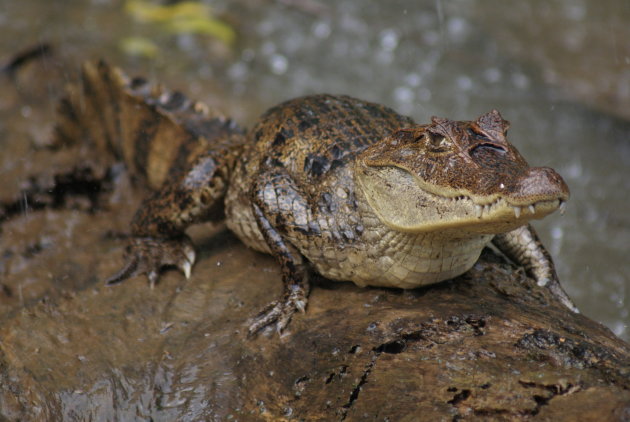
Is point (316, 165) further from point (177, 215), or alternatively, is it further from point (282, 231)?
point (177, 215)

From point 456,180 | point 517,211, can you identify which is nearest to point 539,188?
point 517,211

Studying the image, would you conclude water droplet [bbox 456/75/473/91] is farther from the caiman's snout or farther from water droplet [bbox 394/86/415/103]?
the caiman's snout

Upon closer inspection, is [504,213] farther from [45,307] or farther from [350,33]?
[350,33]

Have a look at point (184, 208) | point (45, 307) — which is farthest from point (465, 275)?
point (45, 307)

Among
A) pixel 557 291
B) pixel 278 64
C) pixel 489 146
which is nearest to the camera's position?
pixel 489 146

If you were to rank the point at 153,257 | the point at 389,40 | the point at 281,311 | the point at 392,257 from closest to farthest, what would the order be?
the point at 392,257
the point at 281,311
the point at 153,257
the point at 389,40

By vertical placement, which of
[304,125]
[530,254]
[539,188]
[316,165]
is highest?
[539,188]

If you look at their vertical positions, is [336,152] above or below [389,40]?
below
